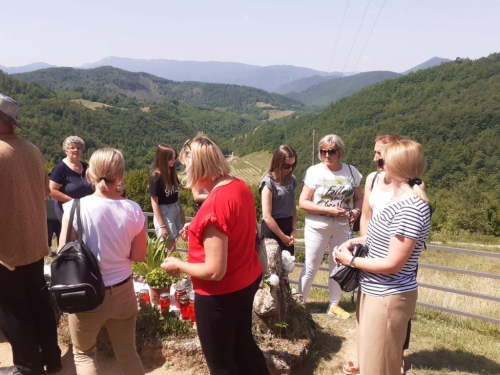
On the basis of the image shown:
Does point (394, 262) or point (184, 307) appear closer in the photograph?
point (394, 262)

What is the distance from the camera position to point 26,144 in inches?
96.3

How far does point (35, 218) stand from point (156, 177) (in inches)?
61.5

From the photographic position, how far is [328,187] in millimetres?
3527

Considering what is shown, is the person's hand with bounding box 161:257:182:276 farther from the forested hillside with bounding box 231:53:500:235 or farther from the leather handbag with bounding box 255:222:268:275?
the forested hillside with bounding box 231:53:500:235

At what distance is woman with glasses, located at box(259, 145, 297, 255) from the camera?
3561 mm

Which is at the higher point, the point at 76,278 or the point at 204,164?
the point at 204,164

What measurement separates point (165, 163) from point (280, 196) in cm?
122

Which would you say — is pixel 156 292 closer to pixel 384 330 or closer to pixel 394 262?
pixel 384 330

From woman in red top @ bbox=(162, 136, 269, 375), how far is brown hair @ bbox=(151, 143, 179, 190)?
192 cm

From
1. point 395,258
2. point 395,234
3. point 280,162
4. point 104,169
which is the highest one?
point 104,169

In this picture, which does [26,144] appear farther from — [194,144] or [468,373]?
[468,373]

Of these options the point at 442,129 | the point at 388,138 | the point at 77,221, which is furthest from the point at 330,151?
the point at 442,129

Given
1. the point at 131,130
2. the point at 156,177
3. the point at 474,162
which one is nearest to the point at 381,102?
the point at 474,162

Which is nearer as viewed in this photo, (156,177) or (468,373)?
(468,373)
